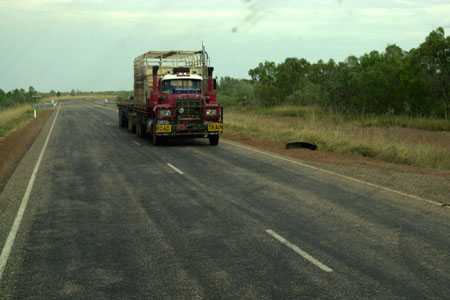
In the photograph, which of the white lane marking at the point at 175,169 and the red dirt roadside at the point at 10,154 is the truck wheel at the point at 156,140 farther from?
→ the white lane marking at the point at 175,169

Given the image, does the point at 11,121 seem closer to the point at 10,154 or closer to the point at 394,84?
the point at 10,154

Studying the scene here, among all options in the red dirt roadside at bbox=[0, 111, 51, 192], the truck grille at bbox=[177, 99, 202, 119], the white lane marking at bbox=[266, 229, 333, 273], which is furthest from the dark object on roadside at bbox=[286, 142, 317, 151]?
the white lane marking at bbox=[266, 229, 333, 273]

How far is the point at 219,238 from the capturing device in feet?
25.1

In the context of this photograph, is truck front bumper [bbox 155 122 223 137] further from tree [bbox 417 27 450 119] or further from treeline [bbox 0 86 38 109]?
treeline [bbox 0 86 38 109]

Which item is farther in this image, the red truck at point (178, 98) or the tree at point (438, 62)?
the tree at point (438, 62)

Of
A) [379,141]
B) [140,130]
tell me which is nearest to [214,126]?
[140,130]

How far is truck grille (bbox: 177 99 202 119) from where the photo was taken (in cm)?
2089

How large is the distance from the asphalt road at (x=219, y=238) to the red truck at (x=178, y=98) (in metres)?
7.17

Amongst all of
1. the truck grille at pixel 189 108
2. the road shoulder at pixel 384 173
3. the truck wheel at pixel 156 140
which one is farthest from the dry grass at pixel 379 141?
the truck wheel at pixel 156 140

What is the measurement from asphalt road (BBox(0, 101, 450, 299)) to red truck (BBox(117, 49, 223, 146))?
23.5ft

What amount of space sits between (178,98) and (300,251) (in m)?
14.5

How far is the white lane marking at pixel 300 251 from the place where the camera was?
6.31 m

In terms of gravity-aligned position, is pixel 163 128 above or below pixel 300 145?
above

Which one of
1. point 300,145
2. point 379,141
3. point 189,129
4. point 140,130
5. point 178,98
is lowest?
point 300,145
